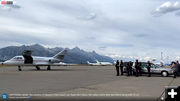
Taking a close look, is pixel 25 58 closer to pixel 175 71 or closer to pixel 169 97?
pixel 175 71

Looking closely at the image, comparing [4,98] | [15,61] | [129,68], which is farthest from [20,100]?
[15,61]

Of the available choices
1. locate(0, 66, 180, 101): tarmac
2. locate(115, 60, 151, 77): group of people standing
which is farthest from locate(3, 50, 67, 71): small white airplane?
locate(0, 66, 180, 101): tarmac

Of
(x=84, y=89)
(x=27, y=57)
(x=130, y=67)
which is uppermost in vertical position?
(x=27, y=57)

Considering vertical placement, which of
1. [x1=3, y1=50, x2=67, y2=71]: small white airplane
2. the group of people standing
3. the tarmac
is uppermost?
[x1=3, y1=50, x2=67, y2=71]: small white airplane

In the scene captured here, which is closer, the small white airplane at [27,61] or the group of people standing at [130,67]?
the group of people standing at [130,67]

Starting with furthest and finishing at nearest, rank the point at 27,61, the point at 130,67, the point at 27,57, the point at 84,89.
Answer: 1. the point at 27,57
2. the point at 27,61
3. the point at 130,67
4. the point at 84,89

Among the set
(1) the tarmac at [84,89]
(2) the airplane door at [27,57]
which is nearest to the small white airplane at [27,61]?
(2) the airplane door at [27,57]

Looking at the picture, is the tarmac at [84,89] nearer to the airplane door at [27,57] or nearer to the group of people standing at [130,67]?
the group of people standing at [130,67]

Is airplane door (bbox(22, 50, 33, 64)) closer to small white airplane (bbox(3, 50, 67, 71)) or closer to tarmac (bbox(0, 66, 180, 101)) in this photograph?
small white airplane (bbox(3, 50, 67, 71))

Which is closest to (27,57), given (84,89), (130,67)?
(130,67)

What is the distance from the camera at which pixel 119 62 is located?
75.0ft

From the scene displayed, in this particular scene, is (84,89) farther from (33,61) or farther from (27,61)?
(33,61)

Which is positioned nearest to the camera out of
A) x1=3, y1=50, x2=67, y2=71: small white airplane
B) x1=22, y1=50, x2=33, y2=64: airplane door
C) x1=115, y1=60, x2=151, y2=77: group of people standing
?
x1=115, y1=60, x2=151, y2=77: group of people standing

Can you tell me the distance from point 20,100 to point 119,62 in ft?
54.2
